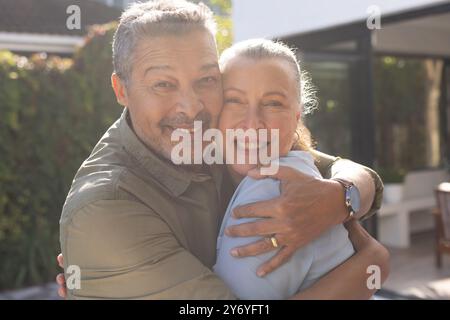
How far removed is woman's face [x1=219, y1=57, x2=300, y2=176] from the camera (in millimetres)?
1560

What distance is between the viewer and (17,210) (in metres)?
5.35

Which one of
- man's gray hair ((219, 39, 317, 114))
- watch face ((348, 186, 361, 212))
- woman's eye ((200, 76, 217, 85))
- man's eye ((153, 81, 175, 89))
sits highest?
man's gray hair ((219, 39, 317, 114))

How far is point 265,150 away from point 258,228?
282mm

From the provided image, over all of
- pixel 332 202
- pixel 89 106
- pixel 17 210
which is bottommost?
pixel 17 210

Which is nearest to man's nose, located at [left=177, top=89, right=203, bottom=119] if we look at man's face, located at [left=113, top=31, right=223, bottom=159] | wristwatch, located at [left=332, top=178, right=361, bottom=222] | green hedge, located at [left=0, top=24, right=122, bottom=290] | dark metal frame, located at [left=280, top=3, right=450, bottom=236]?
man's face, located at [left=113, top=31, right=223, bottom=159]

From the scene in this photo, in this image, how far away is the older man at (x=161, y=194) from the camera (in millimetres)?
1322

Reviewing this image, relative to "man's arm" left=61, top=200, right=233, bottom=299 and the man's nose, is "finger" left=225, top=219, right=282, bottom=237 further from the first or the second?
the man's nose

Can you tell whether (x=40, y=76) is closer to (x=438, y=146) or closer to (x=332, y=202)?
(x=332, y=202)

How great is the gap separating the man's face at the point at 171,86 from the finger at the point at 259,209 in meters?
0.28

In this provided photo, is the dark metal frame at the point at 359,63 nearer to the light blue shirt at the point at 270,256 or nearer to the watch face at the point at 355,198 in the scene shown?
the watch face at the point at 355,198

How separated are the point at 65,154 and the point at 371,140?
2.89 meters

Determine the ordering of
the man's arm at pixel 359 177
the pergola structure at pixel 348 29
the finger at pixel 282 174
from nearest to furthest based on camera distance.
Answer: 1. the finger at pixel 282 174
2. the man's arm at pixel 359 177
3. the pergola structure at pixel 348 29

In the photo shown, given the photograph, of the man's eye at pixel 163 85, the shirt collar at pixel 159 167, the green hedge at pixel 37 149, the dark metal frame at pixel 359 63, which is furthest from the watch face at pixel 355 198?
the green hedge at pixel 37 149
